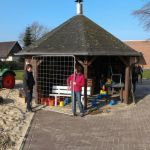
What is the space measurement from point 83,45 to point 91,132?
5.35 m

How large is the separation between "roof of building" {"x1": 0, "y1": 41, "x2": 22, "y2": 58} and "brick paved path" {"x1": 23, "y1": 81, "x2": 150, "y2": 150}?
68018mm

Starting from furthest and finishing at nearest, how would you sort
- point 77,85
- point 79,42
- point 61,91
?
point 61,91, point 79,42, point 77,85

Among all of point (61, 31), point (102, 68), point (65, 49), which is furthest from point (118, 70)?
point (65, 49)

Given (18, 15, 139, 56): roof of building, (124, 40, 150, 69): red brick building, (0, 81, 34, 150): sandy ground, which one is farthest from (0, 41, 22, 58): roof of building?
(0, 81, 34, 150): sandy ground

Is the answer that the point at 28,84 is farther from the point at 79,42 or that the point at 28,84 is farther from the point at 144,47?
the point at 144,47

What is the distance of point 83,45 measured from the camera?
15102mm

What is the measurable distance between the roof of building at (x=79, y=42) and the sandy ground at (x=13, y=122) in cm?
215

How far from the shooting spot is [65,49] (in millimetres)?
14938

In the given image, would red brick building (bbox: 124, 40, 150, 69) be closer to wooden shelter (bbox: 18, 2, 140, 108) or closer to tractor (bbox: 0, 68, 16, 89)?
tractor (bbox: 0, 68, 16, 89)

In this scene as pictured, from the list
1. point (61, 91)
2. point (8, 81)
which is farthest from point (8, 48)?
point (61, 91)

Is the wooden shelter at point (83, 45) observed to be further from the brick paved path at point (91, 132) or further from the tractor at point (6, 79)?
the tractor at point (6, 79)

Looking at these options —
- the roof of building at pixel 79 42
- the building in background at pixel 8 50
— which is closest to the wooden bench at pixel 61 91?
the roof of building at pixel 79 42

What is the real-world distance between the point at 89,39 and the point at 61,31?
1.86 meters

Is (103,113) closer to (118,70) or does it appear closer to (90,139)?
(90,139)
